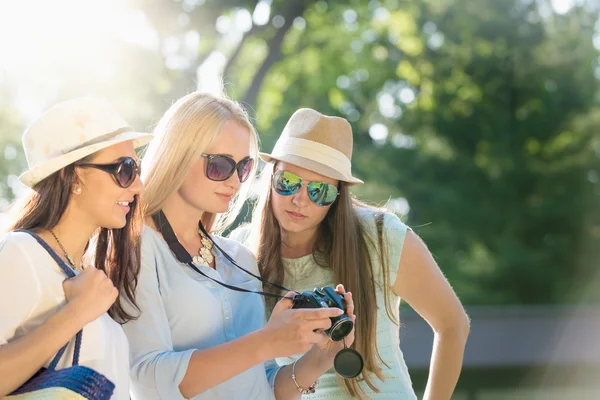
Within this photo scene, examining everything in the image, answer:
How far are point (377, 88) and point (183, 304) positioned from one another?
63.8 ft

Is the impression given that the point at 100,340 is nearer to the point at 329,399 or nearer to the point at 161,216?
the point at 161,216

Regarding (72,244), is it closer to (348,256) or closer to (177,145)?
(177,145)

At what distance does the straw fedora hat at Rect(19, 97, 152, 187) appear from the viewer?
7.88ft

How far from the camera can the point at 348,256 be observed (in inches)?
131

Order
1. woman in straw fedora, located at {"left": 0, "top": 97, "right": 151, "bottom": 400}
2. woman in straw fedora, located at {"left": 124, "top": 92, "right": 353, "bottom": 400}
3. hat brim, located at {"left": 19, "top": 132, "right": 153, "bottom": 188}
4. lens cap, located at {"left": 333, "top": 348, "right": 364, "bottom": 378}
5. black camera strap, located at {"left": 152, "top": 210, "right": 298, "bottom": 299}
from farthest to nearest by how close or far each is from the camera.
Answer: black camera strap, located at {"left": 152, "top": 210, "right": 298, "bottom": 299}, lens cap, located at {"left": 333, "top": 348, "right": 364, "bottom": 378}, woman in straw fedora, located at {"left": 124, "top": 92, "right": 353, "bottom": 400}, hat brim, located at {"left": 19, "top": 132, "right": 153, "bottom": 188}, woman in straw fedora, located at {"left": 0, "top": 97, "right": 151, "bottom": 400}

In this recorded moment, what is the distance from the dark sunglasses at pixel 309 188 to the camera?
3.37m

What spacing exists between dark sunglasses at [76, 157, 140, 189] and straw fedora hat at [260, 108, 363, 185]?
0.94m

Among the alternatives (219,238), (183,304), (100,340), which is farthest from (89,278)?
(219,238)

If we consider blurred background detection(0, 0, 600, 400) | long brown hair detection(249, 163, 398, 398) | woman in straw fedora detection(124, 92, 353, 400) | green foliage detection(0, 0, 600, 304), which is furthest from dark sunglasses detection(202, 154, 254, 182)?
green foliage detection(0, 0, 600, 304)

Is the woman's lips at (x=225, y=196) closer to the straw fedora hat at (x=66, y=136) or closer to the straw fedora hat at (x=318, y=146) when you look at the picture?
the straw fedora hat at (x=66, y=136)

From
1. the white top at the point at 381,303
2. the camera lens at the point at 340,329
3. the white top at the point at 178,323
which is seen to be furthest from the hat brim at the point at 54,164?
the white top at the point at 381,303

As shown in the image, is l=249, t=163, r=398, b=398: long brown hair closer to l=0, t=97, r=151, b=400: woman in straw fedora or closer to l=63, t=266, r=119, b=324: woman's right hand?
l=0, t=97, r=151, b=400: woman in straw fedora

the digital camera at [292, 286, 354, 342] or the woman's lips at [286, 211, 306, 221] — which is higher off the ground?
the woman's lips at [286, 211, 306, 221]

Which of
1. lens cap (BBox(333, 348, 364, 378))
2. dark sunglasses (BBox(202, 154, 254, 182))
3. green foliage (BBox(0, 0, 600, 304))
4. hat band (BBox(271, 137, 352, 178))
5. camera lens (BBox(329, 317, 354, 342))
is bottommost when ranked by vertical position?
green foliage (BBox(0, 0, 600, 304))
